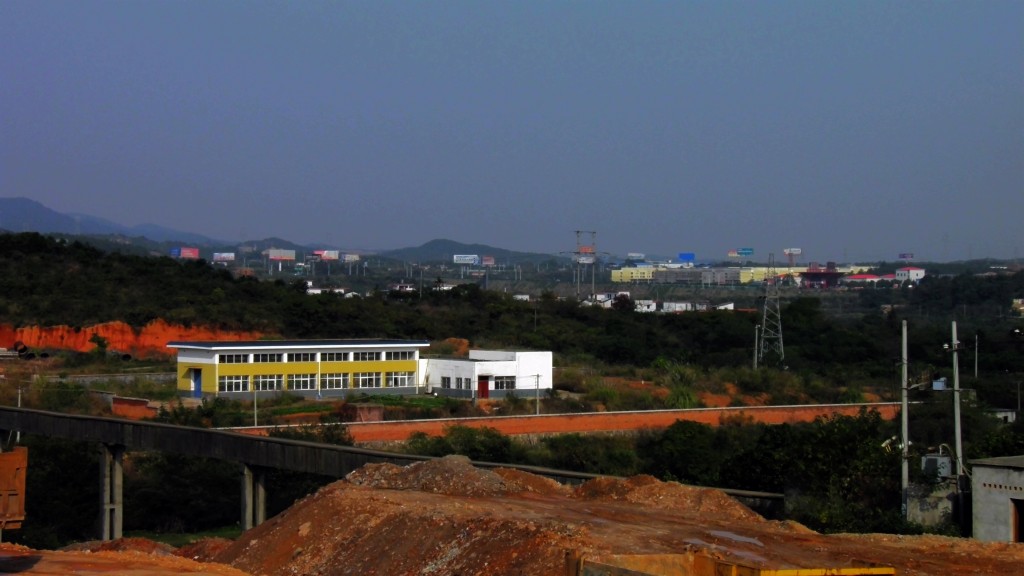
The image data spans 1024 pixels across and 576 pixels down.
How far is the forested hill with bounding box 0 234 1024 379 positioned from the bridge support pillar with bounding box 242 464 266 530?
40.6 meters

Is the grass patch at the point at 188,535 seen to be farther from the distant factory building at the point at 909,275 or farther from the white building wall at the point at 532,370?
the distant factory building at the point at 909,275

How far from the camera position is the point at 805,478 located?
2384 centimetres

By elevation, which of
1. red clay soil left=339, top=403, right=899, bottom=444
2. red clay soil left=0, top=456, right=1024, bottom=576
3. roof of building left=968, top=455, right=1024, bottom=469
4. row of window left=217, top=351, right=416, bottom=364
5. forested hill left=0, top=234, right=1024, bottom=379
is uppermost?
forested hill left=0, top=234, right=1024, bottom=379

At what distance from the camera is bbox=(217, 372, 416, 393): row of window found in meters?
51.7

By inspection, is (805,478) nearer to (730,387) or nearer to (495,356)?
(495,356)

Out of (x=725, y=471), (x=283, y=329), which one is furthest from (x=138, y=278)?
(x=725, y=471)

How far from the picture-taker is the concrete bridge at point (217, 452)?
26.3 m

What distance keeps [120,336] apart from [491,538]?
2184 inches

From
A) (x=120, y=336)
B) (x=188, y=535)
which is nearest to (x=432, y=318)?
(x=120, y=336)

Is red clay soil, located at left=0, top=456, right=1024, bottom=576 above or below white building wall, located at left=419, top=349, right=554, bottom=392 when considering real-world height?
below

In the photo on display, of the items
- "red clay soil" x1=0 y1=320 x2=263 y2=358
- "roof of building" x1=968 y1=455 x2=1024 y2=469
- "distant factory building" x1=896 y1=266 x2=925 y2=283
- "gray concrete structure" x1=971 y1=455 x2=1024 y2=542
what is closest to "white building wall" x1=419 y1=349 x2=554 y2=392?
"red clay soil" x1=0 y1=320 x2=263 y2=358

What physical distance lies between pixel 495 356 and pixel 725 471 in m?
28.0

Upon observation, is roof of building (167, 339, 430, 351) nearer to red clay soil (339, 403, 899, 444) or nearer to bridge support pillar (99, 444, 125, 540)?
red clay soil (339, 403, 899, 444)

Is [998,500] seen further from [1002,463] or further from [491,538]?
[491,538]
